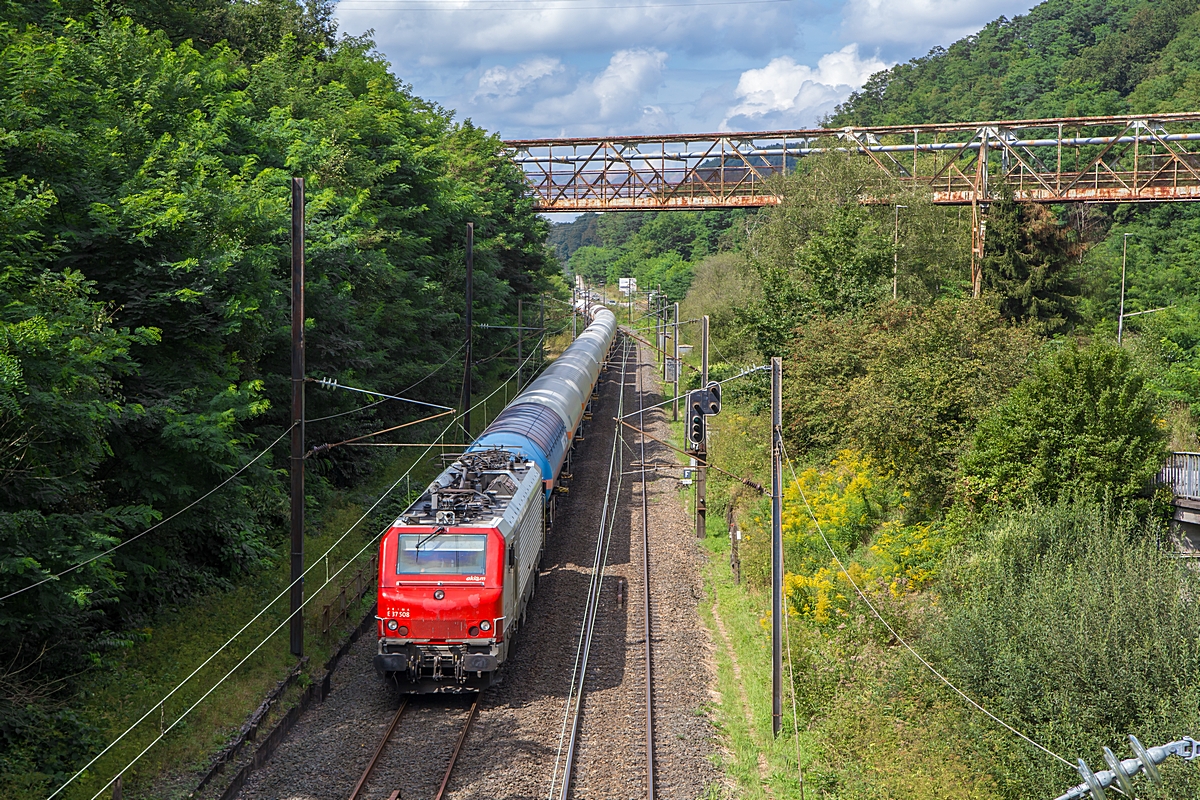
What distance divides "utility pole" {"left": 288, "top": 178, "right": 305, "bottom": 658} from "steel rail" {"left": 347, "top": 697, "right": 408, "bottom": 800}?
2698mm

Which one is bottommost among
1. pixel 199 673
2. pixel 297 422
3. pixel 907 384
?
pixel 199 673

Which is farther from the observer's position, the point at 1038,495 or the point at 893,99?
the point at 893,99

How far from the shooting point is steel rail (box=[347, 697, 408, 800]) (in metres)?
14.5

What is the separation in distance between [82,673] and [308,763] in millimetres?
3960

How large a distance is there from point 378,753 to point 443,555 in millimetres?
3530

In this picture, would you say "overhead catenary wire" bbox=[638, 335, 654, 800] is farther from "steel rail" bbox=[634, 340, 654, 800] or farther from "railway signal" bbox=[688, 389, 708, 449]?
"railway signal" bbox=[688, 389, 708, 449]

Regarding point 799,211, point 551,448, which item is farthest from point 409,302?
point 799,211

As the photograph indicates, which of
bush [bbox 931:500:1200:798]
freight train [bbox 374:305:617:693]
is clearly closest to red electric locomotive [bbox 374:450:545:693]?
freight train [bbox 374:305:617:693]

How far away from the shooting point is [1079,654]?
1323 centimetres

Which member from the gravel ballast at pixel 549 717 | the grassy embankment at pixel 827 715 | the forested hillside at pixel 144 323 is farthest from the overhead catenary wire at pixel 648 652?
the forested hillside at pixel 144 323

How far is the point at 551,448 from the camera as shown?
1086 inches

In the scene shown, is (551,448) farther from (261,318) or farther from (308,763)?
(308,763)

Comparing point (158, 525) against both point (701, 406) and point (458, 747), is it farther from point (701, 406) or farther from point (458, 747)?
point (701, 406)

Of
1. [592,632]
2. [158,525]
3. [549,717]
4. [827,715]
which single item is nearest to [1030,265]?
[592,632]
